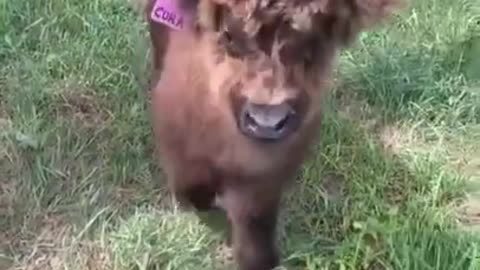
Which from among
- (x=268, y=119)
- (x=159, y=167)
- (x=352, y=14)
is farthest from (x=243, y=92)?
(x=159, y=167)

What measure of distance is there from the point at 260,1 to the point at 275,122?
0.25m

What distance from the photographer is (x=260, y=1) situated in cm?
226

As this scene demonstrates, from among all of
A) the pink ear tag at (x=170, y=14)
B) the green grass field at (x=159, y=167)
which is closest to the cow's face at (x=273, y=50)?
the pink ear tag at (x=170, y=14)

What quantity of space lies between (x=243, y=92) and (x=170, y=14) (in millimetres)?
313

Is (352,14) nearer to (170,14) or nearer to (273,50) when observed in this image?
(273,50)

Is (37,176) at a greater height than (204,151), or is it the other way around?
(204,151)

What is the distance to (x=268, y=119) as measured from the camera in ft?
7.77

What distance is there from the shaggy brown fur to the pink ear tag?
0.10 ft

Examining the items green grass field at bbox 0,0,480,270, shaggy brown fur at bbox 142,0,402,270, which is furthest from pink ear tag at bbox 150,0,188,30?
green grass field at bbox 0,0,480,270

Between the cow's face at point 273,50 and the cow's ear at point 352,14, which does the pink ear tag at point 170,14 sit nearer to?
the cow's face at point 273,50

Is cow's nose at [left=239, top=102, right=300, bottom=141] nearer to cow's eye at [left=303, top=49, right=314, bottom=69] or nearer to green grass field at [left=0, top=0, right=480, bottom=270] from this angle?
cow's eye at [left=303, top=49, right=314, bottom=69]

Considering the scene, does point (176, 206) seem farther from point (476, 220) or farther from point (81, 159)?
point (476, 220)

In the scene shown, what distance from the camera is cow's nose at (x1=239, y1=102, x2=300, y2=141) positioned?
237 cm

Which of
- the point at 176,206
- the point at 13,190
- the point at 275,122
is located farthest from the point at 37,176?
the point at 275,122
